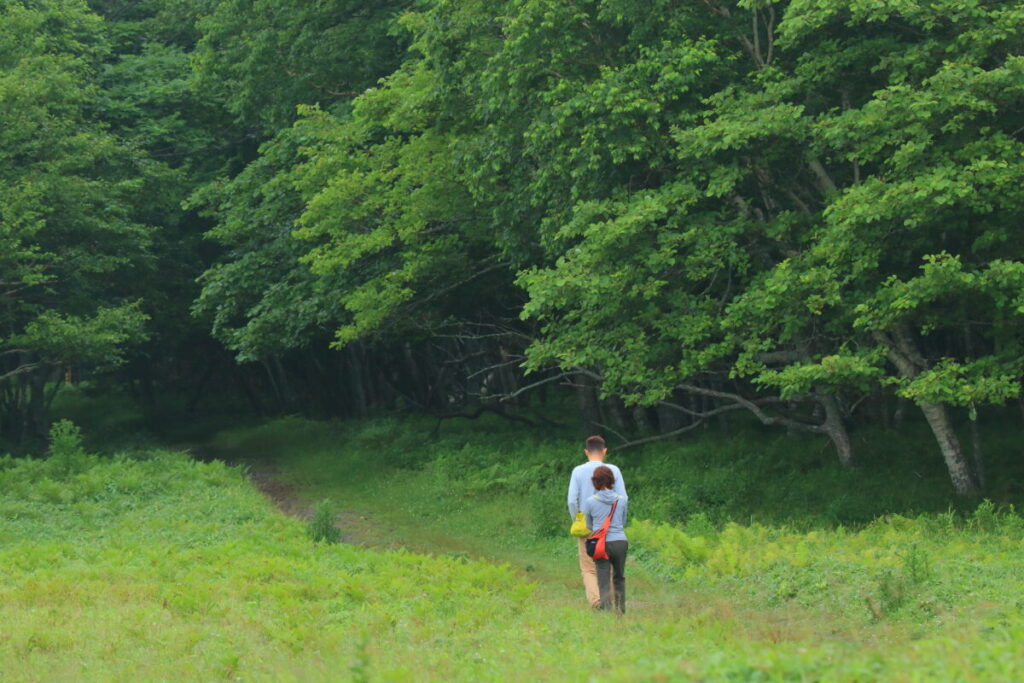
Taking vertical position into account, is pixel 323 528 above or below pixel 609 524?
below

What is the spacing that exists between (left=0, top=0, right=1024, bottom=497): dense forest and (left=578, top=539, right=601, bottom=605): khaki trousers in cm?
550

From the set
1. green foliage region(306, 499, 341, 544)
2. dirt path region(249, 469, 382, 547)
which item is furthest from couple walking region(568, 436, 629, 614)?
dirt path region(249, 469, 382, 547)

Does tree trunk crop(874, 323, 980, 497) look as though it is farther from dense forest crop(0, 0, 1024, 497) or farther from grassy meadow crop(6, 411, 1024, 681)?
grassy meadow crop(6, 411, 1024, 681)

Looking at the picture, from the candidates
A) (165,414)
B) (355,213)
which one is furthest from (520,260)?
(165,414)

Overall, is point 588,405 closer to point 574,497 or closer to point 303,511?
point 303,511

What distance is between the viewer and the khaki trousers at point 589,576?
11.7 meters

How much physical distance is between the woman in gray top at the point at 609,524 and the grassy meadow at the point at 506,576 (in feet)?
1.26

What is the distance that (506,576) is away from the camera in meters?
14.5

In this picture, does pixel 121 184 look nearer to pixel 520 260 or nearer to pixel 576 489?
pixel 520 260

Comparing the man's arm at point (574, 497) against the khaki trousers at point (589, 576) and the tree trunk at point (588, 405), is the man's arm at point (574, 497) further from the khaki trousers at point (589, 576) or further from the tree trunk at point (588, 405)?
the tree trunk at point (588, 405)

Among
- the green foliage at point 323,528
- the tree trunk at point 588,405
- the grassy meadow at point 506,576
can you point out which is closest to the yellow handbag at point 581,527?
the grassy meadow at point 506,576

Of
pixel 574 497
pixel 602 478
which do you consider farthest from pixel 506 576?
pixel 602 478

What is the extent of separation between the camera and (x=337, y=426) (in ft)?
125

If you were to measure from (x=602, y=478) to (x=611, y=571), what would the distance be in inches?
37.2
